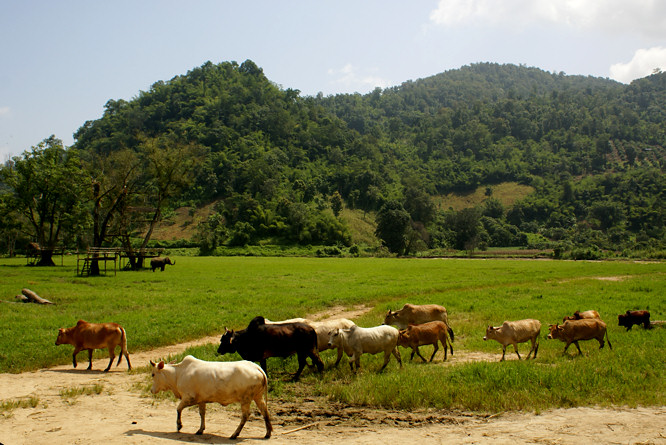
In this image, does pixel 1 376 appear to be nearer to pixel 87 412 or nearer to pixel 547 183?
pixel 87 412

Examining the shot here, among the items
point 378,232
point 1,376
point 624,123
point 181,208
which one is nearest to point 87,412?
point 1,376

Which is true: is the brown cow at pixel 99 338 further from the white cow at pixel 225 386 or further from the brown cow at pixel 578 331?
the brown cow at pixel 578 331

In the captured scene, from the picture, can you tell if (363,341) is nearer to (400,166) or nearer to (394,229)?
(394,229)

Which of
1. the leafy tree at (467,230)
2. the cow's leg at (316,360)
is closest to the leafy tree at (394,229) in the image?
the leafy tree at (467,230)

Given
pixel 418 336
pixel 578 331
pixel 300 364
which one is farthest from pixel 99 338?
pixel 578 331

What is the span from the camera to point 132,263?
45.2m

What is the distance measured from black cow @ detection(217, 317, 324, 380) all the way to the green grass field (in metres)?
0.69

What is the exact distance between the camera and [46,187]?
1854 inches

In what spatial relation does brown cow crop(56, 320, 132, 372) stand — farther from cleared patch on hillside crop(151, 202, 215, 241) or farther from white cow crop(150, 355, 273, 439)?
cleared patch on hillside crop(151, 202, 215, 241)

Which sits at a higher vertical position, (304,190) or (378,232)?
(304,190)

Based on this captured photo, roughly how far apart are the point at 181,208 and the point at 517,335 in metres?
109

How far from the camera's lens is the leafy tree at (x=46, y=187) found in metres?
46.5

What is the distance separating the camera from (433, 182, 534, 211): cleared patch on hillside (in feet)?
470

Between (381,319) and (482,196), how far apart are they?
5493 inches
